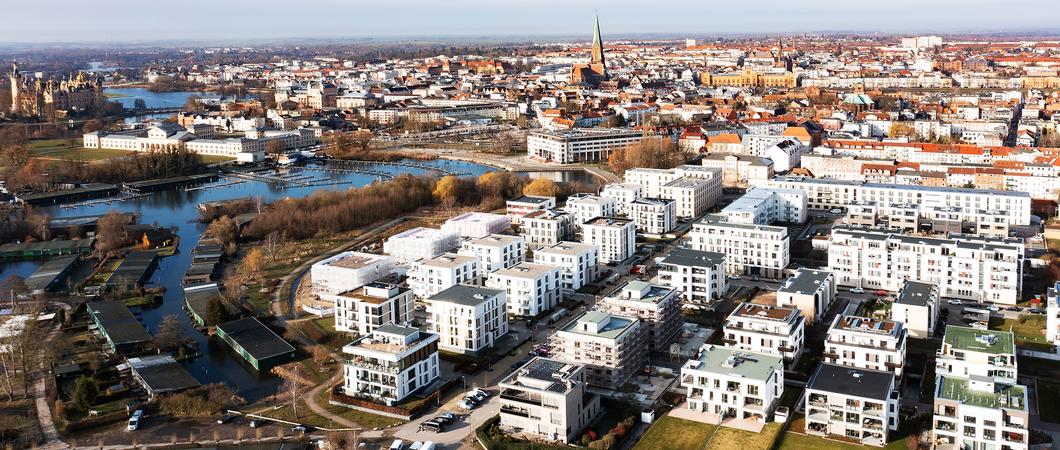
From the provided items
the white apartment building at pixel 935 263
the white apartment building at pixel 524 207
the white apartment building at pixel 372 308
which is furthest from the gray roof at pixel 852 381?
the white apartment building at pixel 524 207

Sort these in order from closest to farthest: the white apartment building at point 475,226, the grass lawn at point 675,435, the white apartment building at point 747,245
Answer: the grass lawn at point 675,435, the white apartment building at point 747,245, the white apartment building at point 475,226

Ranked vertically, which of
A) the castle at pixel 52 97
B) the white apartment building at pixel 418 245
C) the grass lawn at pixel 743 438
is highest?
the castle at pixel 52 97

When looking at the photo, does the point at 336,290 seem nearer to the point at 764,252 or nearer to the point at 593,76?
the point at 764,252

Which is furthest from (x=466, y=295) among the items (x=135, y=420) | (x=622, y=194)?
(x=622, y=194)

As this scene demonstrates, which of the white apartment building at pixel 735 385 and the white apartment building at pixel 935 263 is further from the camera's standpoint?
the white apartment building at pixel 935 263

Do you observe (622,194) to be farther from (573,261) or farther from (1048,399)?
(1048,399)

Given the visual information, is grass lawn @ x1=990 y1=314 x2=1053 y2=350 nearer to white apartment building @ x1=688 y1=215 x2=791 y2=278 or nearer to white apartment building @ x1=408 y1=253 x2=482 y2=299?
white apartment building @ x1=688 y1=215 x2=791 y2=278

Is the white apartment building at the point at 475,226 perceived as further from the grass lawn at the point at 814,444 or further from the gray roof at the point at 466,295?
the grass lawn at the point at 814,444
